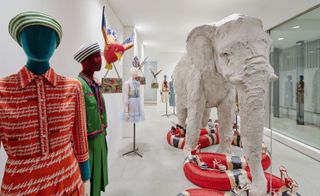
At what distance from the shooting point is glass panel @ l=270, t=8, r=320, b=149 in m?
3.42

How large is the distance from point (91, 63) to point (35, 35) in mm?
575

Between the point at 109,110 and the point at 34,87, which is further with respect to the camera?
the point at 109,110

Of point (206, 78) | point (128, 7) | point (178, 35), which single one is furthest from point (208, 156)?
point (178, 35)

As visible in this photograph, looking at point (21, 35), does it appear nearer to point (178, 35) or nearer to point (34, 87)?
point (34, 87)

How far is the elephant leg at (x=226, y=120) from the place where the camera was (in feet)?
7.52

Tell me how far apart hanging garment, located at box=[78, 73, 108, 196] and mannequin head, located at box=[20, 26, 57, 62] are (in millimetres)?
487

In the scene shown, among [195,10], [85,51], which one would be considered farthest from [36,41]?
[195,10]

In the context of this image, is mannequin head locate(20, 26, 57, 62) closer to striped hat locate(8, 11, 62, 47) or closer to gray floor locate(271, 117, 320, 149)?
striped hat locate(8, 11, 62, 47)

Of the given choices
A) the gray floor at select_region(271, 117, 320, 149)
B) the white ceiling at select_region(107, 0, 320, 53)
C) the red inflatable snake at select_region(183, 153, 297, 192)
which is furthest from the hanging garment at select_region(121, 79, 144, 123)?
the gray floor at select_region(271, 117, 320, 149)

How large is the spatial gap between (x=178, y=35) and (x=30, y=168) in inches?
205

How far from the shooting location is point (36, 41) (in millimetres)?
644

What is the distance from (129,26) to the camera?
4.16m

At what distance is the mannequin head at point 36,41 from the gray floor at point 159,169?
765mm

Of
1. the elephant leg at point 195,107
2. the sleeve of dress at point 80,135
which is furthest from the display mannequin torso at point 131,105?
the sleeve of dress at point 80,135
